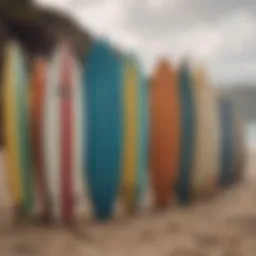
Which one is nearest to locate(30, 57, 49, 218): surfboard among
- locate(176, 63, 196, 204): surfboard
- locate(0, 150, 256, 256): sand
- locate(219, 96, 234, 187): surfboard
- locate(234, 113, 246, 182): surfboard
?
locate(0, 150, 256, 256): sand

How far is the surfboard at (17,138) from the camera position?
3.22 metres

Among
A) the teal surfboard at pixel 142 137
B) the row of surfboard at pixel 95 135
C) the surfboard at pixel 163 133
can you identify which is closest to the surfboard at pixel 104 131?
the row of surfboard at pixel 95 135

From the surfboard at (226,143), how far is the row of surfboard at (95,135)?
0.43m

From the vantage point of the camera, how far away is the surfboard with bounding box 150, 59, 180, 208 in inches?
137

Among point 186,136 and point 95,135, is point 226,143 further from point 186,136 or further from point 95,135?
point 95,135

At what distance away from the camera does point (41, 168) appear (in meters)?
3.24

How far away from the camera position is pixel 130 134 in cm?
330

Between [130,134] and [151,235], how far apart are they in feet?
1.76

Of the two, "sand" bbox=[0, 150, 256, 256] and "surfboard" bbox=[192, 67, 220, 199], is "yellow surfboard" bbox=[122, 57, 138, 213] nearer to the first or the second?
"sand" bbox=[0, 150, 256, 256]

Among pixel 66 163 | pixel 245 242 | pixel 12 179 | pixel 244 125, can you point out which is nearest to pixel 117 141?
pixel 66 163

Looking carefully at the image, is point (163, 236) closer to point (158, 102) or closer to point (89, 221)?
point (89, 221)

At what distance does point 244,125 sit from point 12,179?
6.20 ft

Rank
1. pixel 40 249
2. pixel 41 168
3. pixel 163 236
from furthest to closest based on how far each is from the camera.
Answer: pixel 41 168
pixel 163 236
pixel 40 249

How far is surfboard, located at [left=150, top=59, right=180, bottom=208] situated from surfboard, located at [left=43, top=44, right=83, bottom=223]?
17.5 inches
